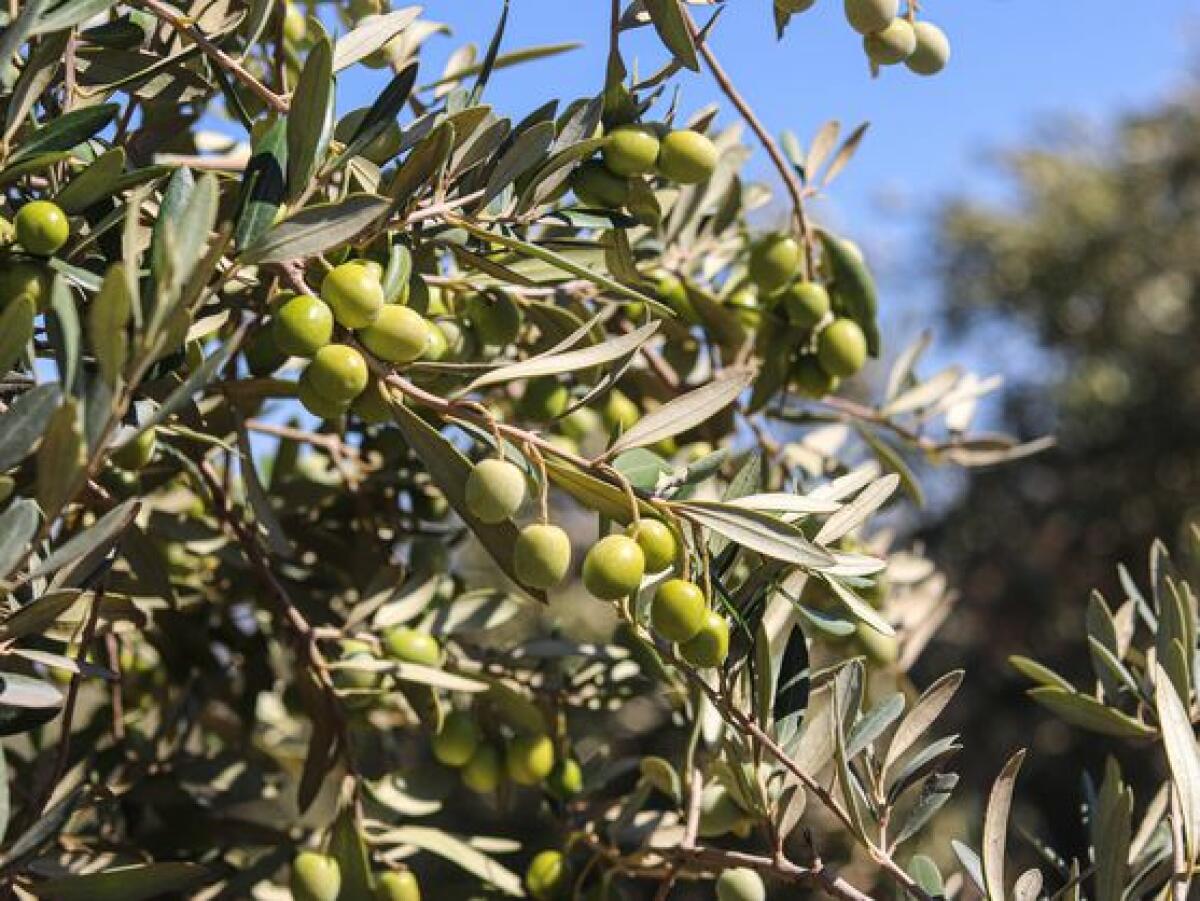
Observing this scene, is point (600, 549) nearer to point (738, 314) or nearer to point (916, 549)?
point (738, 314)

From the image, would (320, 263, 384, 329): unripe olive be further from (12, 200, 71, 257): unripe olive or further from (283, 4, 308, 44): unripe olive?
(283, 4, 308, 44): unripe olive

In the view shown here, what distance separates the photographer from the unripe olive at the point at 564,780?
1112mm

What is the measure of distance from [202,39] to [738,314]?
0.58m

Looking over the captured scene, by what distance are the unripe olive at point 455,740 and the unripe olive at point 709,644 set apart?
0.34 m

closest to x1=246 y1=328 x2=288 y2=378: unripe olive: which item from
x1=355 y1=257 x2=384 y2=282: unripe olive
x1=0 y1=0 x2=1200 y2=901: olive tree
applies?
x1=0 y1=0 x2=1200 y2=901: olive tree

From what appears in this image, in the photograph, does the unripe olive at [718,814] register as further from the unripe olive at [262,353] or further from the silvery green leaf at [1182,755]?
the unripe olive at [262,353]

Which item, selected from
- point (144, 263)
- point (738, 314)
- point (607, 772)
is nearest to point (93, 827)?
point (607, 772)

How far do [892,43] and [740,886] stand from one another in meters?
0.56

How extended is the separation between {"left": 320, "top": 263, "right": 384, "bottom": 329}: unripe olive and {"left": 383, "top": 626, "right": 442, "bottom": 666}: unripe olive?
325 millimetres

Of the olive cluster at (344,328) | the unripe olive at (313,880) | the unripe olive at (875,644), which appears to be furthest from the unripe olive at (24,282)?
the unripe olive at (875,644)

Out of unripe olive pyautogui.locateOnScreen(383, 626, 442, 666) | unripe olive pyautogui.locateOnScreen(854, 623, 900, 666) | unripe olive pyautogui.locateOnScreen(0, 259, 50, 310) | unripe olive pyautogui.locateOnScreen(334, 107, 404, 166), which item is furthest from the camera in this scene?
unripe olive pyautogui.locateOnScreen(854, 623, 900, 666)

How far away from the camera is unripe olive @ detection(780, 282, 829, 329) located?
1.12m

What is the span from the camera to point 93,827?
3.69ft

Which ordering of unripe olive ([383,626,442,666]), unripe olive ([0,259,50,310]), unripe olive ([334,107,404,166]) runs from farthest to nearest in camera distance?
unripe olive ([383,626,442,666]) → unripe olive ([334,107,404,166]) → unripe olive ([0,259,50,310])
